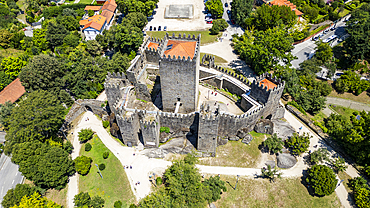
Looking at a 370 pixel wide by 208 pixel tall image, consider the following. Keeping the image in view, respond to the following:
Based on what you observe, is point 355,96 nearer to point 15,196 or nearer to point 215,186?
point 215,186

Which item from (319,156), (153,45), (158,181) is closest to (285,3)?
(153,45)

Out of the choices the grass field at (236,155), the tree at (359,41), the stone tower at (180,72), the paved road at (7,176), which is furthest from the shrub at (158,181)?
the tree at (359,41)

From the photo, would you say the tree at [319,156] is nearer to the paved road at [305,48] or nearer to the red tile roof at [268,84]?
the red tile roof at [268,84]

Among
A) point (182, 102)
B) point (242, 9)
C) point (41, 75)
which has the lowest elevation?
point (182, 102)

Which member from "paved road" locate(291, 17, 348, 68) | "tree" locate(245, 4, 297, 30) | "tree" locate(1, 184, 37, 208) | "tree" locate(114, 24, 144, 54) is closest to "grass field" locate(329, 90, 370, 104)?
"paved road" locate(291, 17, 348, 68)

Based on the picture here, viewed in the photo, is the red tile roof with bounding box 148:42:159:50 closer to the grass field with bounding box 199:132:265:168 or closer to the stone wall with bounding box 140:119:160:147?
the stone wall with bounding box 140:119:160:147

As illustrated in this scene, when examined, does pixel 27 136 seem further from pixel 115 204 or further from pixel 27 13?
pixel 27 13
